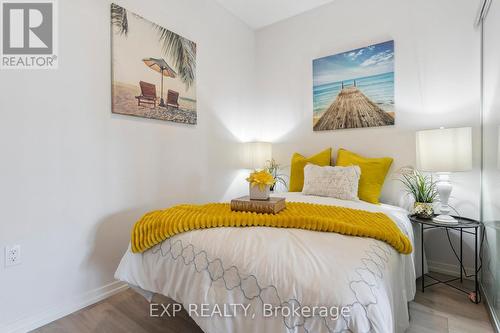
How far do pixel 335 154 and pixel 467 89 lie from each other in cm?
124

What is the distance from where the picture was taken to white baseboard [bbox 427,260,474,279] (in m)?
2.17

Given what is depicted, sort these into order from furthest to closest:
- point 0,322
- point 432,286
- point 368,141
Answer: point 368,141 < point 432,286 < point 0,322

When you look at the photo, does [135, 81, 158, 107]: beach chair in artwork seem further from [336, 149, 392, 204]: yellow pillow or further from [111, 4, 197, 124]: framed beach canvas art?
[336, 149, 392, 204]: yellow pillow

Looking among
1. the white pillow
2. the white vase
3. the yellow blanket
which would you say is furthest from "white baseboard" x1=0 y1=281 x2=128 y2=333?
the white pillow

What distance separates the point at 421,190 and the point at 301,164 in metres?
1.12

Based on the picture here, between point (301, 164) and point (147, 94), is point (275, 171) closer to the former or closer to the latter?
point (301, 164)

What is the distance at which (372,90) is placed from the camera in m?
2.61

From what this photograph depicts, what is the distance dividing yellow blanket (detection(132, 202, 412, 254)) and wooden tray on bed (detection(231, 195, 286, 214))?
0.05 meters

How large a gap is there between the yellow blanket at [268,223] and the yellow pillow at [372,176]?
2.57 feet

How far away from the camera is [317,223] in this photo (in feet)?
4.34

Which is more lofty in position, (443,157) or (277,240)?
(443,157)

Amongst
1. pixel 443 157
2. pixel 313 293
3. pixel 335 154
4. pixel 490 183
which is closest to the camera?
pixel 313 293

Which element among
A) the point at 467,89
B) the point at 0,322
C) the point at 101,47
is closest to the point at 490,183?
the point at 467,89

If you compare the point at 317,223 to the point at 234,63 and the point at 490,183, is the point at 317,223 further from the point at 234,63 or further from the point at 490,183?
the point at 234,63
